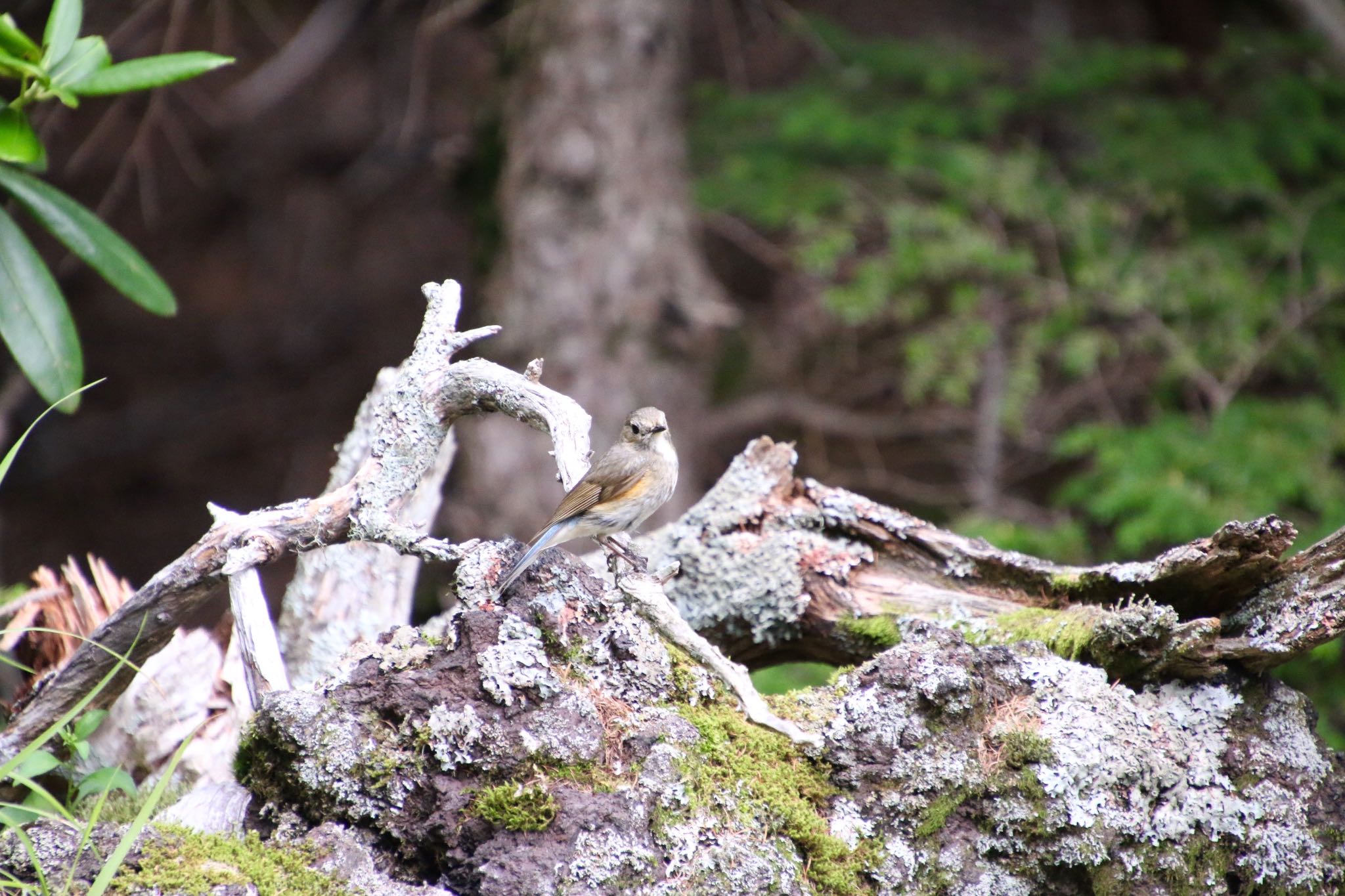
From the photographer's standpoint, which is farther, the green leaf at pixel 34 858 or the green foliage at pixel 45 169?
the green foliage at pixel 45 169

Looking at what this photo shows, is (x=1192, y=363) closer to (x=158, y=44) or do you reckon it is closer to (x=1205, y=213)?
(x=1205, y=213)

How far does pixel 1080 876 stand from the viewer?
7.38ft

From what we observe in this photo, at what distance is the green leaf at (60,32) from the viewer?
9.80 feet

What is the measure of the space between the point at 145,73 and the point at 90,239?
22.5 inches

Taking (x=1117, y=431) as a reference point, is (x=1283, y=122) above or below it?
above

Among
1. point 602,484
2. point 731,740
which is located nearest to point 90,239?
point 602,484

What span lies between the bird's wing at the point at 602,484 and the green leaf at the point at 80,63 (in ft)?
5.88

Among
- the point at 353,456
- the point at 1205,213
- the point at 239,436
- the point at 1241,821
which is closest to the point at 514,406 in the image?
the point at 353,456

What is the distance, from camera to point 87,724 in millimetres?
2678

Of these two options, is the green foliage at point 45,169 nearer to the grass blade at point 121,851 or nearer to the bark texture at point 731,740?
the bark texture at point 731,740

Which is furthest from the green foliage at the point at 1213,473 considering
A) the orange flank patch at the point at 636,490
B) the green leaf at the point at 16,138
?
the green leaf at the point at 16,138

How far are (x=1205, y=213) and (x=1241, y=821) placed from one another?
4.92 m

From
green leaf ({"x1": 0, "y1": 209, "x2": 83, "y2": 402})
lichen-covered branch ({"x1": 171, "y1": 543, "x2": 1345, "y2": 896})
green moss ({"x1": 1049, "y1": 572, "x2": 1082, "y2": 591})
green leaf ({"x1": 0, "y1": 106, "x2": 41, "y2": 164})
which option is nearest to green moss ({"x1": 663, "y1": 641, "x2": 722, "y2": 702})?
lichen-covered branch ({"x1": 171, "y1": 543, "x2": 1345, "y2": 896})

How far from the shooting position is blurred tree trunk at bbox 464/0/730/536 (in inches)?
250
